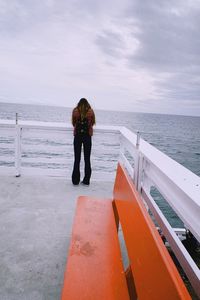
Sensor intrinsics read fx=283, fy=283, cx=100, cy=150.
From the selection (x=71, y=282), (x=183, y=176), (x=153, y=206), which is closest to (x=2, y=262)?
(x=71, y=282)

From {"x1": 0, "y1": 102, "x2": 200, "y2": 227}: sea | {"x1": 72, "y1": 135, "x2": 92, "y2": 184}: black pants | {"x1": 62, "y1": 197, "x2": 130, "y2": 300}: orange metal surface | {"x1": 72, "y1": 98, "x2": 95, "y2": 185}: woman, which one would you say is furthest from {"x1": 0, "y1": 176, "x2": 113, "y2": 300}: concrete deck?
{"x1": 0, "y1": 102, "x2": 200, "y2": 227}: sea

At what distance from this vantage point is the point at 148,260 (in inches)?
53.4

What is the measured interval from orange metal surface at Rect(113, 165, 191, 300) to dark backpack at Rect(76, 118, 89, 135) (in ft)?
10.3

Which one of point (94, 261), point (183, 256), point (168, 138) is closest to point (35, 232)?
point (94, 261)

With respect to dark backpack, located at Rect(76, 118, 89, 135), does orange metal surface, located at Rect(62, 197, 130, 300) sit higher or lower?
lower

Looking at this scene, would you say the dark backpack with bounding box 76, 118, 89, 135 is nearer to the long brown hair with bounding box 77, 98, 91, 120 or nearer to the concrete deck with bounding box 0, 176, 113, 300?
the long brown hair with bounding box 77, 98, 91, 120

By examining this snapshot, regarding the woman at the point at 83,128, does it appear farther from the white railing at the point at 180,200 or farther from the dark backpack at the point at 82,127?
the white railing at the point at 180,200

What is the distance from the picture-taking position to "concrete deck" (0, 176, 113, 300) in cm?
240

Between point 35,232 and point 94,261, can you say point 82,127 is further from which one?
point 94,261

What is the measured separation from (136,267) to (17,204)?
3.07 meters

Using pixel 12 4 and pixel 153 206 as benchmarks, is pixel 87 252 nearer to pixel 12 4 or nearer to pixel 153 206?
pixel 153 206

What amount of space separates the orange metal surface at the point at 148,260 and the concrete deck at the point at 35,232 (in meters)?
0.99

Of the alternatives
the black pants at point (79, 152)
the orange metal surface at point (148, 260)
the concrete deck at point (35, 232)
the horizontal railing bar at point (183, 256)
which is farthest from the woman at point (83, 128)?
the horizontal railing bar at point (183, 256)

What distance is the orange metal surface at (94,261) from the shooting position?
162 cm
